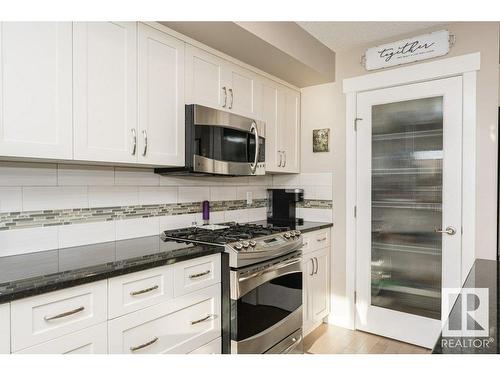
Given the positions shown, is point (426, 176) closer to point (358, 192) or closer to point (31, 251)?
point (358, 192)

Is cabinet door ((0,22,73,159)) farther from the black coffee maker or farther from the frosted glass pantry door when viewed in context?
the frosted glass pantry door

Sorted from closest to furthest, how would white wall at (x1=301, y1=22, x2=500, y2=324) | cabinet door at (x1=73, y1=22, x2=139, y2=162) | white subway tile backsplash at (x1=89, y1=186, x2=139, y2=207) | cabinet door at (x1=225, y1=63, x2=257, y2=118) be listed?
cabinet door at (x1=73, y1=22, x2=139, y2=162) < white subway tile backsplash at (x1=89, y1=186, x2=139, y2=207) < white wall at (x1=301, y1=22, x2=500, y2=324) < cabinet door at (x1=225, y1=63, x2=257, y2=118)

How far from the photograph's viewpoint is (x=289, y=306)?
2420mm

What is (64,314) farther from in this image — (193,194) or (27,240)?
(193,194)

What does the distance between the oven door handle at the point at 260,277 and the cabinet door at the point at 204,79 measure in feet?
3.76

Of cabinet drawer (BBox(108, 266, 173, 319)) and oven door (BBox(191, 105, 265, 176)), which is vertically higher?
oven door (BBox(191, 105, 265, 176))

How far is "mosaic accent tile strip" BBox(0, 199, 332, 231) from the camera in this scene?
1.72 metres

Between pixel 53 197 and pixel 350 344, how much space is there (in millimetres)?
2367

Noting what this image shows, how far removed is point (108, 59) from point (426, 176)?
7.69ft

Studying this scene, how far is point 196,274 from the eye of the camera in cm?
183

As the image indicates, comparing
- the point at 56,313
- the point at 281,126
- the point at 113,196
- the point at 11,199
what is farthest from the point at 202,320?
the point at 281,126

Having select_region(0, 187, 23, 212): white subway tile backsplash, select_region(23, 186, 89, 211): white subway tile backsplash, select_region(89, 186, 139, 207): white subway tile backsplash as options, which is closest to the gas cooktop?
select_region(89, 186, 139, 207): white subway tile backsplash

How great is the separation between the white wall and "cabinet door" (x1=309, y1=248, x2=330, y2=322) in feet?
0.34
